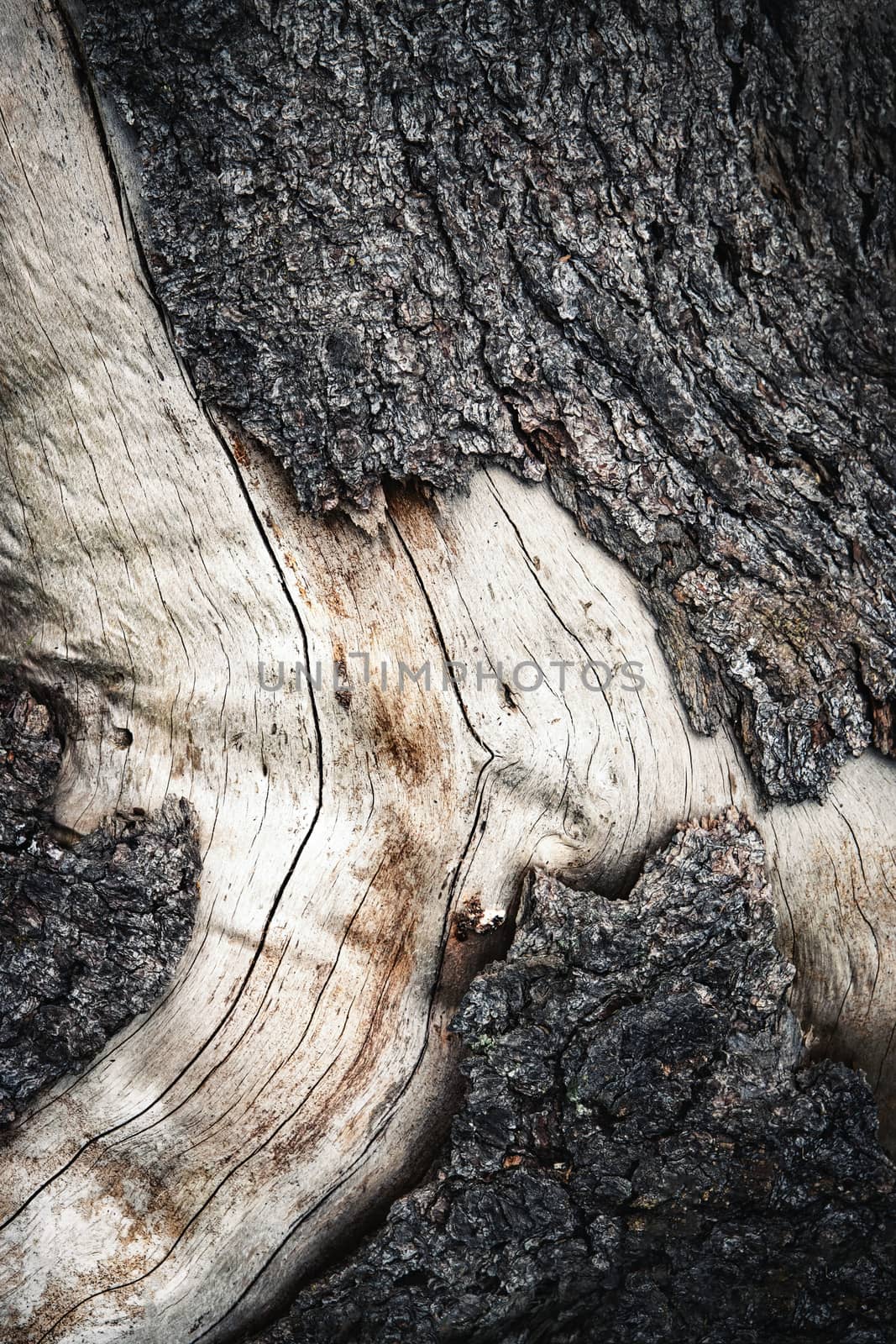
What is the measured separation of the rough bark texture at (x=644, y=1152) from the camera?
2.41m

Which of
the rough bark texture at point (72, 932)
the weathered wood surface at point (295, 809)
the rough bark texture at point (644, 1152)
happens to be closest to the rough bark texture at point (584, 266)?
the weathered wood surface at point (295, 809)

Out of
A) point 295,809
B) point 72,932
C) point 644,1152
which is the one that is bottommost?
point 72,932

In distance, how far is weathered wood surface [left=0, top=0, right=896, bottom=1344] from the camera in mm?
2432

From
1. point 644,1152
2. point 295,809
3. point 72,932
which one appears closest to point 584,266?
point 295,809

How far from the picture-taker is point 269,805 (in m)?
2.54

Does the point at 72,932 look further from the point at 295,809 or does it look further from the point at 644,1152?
the point at 644,1152

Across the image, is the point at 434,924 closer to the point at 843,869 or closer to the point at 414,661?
the point at 414,661

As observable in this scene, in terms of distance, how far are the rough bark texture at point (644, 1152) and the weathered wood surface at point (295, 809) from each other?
0.59 feet

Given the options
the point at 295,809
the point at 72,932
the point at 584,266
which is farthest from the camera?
the point at 295,809

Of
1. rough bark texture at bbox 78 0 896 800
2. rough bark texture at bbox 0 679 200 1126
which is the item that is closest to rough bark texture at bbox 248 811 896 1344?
rough bark texture at bbox 78 0 896 800

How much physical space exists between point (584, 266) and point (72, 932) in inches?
90.4

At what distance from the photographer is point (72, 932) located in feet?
7.91

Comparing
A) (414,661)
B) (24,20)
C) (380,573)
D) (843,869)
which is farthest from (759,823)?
(24,20)

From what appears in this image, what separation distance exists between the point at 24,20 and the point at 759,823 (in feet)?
9.47
